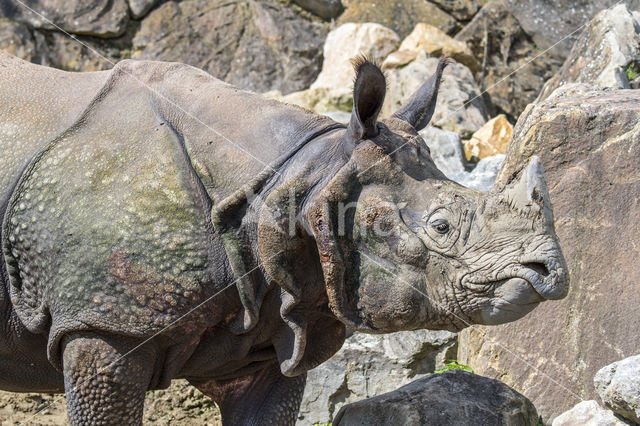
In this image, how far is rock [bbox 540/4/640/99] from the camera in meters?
7.54

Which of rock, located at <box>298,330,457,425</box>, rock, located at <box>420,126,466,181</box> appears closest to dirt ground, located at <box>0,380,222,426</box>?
rock, located at <box>298,330,457,425</box>

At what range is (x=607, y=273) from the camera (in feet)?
18.1

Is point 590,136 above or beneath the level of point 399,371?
above

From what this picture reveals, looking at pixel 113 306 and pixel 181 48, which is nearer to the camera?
pixel 113 306

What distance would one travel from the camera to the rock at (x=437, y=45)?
11.0m

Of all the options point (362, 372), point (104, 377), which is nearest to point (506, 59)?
point (362, 372)

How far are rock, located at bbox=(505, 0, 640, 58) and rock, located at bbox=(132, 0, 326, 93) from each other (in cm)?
251

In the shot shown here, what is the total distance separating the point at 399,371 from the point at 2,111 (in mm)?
3319

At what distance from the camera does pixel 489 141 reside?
30.4ft

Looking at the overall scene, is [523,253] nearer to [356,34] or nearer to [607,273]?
[607,273]

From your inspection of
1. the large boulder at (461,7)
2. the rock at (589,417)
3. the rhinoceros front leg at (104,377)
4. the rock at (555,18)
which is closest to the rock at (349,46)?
the large boulder at (461,7)

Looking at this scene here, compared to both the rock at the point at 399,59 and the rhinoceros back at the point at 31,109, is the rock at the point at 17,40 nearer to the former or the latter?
the rock at the point at 399,59

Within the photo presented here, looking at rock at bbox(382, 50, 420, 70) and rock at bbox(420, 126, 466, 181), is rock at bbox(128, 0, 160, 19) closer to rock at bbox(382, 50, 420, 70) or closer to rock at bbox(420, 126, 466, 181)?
rock at bbox(382, 50, 420, 70)

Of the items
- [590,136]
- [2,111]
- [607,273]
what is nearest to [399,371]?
[607,273]
